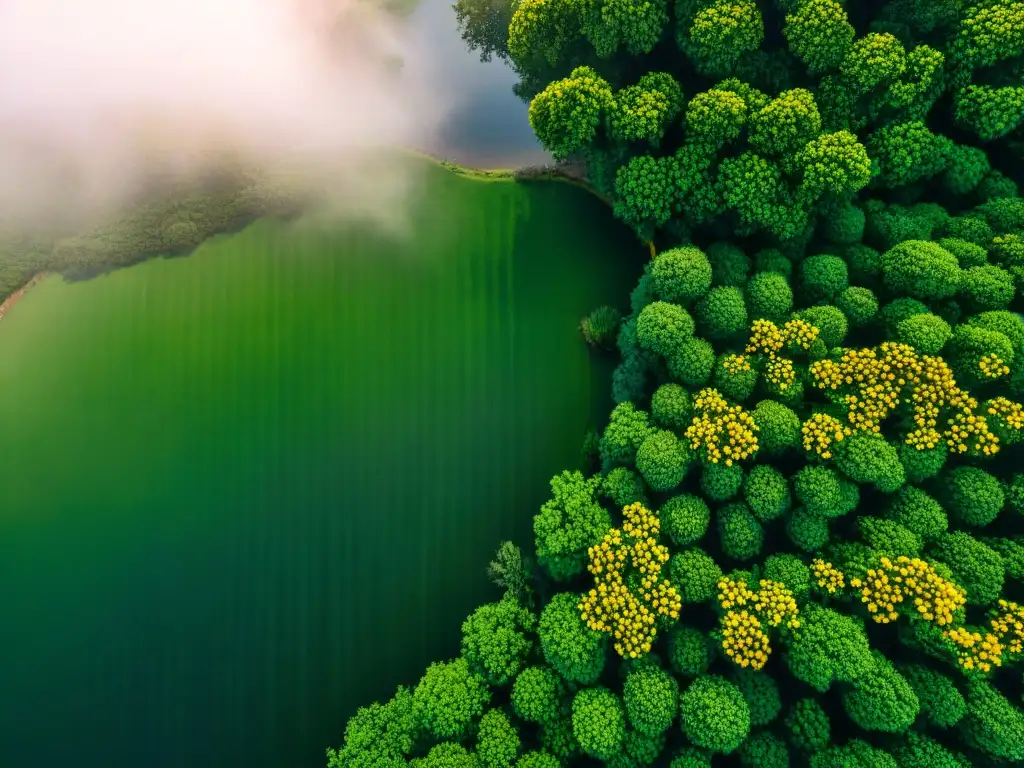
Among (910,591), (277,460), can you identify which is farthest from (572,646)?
(277,460)

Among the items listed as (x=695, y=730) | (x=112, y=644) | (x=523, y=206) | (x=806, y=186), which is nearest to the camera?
(x=695, y=730)

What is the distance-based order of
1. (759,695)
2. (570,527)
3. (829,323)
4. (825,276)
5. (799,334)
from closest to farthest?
(759,695), (799,334), (829,323), (570,527), (825,276)

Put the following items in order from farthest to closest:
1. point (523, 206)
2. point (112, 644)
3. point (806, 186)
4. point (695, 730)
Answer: point (523, 206)
point (112, 644)
point (806, 186)
point (695, 730)

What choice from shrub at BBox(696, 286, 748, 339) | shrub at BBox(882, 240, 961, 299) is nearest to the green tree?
shrub at BBox(696, 286, 748, 339)

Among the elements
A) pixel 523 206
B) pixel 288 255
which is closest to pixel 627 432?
pixel 523 206

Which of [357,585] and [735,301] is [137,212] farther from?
[735,301]

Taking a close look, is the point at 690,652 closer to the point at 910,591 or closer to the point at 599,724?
the point at 599,724
